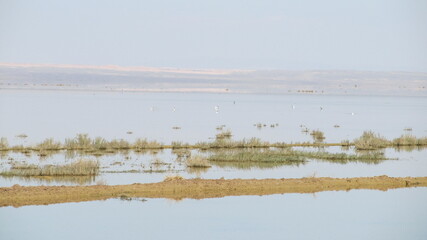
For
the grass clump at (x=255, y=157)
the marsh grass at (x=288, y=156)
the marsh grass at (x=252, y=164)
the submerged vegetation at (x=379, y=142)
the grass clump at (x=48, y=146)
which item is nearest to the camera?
the marsh grass at (x=252, y=164)

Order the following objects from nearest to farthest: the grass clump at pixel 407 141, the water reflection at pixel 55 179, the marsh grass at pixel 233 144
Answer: the water reflection at pixel 55 179
the marsh grass at pixel 233 144
the grass clump at pixel 407 141

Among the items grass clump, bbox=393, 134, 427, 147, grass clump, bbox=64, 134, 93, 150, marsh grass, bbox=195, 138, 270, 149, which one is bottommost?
grass clump, bbox=393, 134, 427, 147

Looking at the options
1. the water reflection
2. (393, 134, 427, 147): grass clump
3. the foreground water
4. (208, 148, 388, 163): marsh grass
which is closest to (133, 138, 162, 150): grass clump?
(208, 148, 388, 163): marsh grass

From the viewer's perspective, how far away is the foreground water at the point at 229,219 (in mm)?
17094

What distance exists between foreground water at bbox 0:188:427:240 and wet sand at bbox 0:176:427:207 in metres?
0.46

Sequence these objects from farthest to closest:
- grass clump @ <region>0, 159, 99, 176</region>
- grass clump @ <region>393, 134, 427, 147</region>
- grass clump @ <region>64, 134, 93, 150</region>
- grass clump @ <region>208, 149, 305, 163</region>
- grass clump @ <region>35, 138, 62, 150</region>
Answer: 1. grass clump @ <region>393, 134, 427, 147</region>
2. grass clump @ <region>64, 134, 93, 150</region>
3. grass clump @ <region>35, 138, 62, 150</region>
4. grass clump @ <region>208, 149, 305, 163</region>
5. grass clump @ <region>0, 159, 99, 176</region>

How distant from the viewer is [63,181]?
23719 millimetres

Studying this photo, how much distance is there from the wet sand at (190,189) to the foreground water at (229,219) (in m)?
0.46

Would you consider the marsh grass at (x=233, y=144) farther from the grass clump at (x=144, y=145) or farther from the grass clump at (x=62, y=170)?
the grass clump at (x=62, y=170)

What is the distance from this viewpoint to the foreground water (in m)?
17.1

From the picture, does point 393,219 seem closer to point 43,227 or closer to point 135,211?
point 135,211

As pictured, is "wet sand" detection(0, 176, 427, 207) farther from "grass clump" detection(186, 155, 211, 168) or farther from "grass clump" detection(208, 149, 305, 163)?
"grass clump" detection(208, 149, 305, 163)

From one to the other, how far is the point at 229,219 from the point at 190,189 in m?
3.14

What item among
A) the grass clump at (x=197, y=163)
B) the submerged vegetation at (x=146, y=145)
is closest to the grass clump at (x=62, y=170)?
the grass clump at (x=197, y=163)
